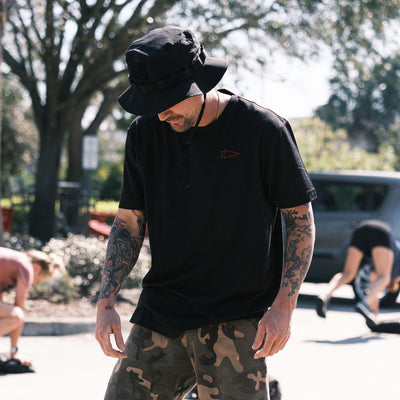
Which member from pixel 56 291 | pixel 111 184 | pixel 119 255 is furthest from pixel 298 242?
pixel 111 184

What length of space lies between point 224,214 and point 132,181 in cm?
41

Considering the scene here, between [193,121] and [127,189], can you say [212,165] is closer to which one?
[193,121]

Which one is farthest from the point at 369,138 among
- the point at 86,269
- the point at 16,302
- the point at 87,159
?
the point at 16,302

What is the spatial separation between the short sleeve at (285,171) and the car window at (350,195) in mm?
8228

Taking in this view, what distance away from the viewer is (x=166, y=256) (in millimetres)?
2617

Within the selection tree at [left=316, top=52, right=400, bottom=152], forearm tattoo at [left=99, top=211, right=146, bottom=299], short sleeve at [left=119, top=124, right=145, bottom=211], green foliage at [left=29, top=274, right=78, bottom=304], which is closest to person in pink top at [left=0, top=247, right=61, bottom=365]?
green foliage at [left=29, top=274, right=78, bottom=304]

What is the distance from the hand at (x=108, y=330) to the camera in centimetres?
263

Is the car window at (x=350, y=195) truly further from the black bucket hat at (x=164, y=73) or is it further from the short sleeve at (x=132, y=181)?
the black bucket hat at (x=164, y=73)

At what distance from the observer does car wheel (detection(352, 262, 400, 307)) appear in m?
10.3

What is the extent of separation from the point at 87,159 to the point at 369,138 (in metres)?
45.1

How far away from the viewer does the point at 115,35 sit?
13930 millimetres

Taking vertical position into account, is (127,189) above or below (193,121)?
below

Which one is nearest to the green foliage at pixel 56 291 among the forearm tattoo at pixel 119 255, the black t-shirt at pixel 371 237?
the black t-shirt at pixel 371 237

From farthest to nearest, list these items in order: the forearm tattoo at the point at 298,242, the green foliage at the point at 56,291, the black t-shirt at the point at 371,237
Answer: the green foliage at the point at 56,291, the black t-shirt at the point at 371,237, the forearm tattoo at the point at 298,242
